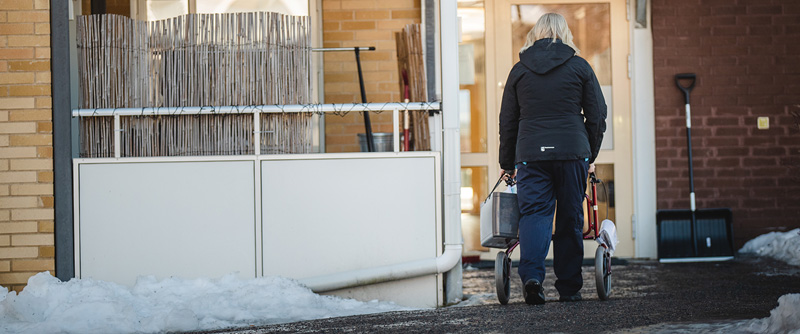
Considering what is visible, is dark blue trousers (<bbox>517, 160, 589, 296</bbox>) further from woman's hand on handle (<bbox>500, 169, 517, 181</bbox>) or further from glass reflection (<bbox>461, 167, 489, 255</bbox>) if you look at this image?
glass reflection (<bbox>461, 167, 489, 255</bbox>)

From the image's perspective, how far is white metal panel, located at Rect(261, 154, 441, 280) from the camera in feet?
20.3

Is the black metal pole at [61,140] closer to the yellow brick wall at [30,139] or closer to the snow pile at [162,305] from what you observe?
the yellow brick wall at [30,139]

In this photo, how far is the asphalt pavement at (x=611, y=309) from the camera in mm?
4641

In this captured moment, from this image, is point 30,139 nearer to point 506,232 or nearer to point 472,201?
point 506,232

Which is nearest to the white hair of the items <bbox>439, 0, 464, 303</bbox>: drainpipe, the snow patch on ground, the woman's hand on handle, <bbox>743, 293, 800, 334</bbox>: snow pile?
<bbox>439, 0, 464, 303</bbox>: drainpipe

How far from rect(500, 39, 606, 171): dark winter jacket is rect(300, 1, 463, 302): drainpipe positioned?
67 centimetres

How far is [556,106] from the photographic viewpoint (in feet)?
18.1

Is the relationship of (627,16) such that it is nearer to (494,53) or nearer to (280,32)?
(494,53)

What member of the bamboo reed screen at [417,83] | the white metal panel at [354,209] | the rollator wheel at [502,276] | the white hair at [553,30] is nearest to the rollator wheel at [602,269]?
the rollator wheel at [502,276]

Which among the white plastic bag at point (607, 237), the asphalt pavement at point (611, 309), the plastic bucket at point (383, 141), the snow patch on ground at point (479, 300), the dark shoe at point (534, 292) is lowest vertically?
A: the snow patch on ground at point (479, 300)

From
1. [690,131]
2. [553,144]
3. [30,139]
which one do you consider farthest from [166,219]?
[690,131]

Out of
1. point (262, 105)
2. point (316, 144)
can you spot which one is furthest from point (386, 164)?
point (316, 144)

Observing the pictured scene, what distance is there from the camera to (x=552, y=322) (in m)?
4.70

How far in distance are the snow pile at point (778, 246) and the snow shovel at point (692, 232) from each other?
274 millimetres
